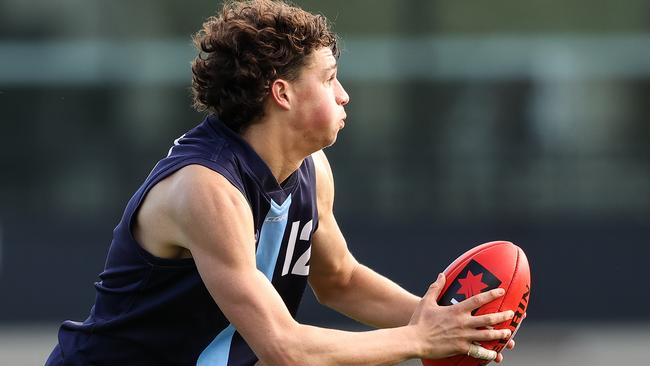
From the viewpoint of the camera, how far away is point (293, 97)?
4223 mm

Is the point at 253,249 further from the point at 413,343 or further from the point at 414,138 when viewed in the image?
the point at 414,138

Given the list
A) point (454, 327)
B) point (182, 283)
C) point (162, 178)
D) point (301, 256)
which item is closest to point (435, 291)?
point (454, 327)

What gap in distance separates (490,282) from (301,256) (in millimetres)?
682

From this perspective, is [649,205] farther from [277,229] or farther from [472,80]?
[277,229]

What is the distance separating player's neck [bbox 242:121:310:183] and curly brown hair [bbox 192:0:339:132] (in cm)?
5

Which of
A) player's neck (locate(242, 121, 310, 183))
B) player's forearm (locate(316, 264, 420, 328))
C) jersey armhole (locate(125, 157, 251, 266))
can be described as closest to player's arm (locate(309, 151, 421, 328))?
player's forearm (locate(316, 264, 420, 328))

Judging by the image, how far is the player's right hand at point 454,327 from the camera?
13.2 feet

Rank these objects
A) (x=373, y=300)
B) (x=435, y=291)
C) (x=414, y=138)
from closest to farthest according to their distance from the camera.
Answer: (x=435, y=291), (x=373, y=300), (x=414, y=138)

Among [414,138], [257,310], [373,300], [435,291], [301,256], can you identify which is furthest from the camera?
[414,138]

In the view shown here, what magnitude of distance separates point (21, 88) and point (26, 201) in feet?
3.44

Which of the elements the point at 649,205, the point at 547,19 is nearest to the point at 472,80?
the point at 547,19

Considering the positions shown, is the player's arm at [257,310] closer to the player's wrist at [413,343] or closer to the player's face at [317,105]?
the player's wrist at [413,343]

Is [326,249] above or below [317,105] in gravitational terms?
below

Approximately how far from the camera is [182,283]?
4.15m
